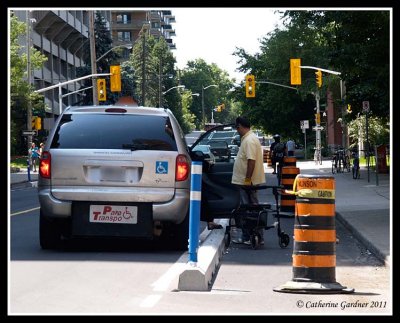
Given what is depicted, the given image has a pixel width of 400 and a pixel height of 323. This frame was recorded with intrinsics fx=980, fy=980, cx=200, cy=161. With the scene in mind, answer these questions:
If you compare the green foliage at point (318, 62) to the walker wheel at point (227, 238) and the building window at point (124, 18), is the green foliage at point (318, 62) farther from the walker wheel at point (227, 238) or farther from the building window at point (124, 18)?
the building window at point (124, 18)

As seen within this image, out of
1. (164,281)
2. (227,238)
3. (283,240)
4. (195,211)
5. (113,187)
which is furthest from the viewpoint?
(227,238)

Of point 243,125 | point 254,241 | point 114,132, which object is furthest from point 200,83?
point 114,132

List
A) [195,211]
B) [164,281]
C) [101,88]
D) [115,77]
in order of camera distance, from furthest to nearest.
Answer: [101,88] < [115,77] < [164,281] < [195,211]

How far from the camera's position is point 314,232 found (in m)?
10.0

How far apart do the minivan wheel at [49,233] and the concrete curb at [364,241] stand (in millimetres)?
4167

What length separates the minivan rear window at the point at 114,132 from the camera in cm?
1256

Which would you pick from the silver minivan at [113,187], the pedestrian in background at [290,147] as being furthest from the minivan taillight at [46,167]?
the pedestrian in background at [290,147]

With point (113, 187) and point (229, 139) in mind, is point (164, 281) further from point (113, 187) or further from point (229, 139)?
point (229, 139)

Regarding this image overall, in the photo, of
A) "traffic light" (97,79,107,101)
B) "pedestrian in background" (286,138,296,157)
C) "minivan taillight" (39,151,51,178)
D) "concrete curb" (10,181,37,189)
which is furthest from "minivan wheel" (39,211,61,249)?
"traffic light" (97,79,107,101)

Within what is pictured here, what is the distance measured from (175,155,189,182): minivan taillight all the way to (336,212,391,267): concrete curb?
2703 millimetres

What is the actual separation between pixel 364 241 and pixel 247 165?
219 cm

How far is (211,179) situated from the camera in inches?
578
